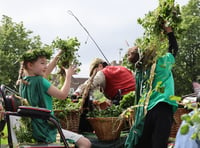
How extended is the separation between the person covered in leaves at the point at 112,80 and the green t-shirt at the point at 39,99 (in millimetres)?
1298

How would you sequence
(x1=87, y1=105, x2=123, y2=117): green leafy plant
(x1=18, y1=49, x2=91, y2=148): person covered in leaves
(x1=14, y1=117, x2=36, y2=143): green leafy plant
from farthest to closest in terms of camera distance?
(x1=87, y1=105, x2=123, y2=117): green leafy plant, (x1=18, y1=49, x2=91, y2=148): person covered in leaves, (x1=14, y1=117, x2=36, y2=143): green leafy plant

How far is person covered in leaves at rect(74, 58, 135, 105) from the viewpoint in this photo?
16.9 ft

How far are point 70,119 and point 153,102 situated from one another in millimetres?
1302

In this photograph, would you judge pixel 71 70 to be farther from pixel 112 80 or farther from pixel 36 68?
pixel 112 80

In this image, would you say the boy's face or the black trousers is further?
the boy's face

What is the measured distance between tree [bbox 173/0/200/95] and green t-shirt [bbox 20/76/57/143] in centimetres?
2767

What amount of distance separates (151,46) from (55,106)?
1670 millimetres

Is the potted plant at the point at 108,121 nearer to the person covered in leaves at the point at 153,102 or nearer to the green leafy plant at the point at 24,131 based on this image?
the person covered in leaves at the point at 153,102

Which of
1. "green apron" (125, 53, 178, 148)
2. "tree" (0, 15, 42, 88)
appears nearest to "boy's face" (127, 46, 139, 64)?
"green apron" (125, 53, 178, 148)

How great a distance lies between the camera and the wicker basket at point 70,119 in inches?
183

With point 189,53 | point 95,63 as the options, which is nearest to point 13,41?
point 189,53

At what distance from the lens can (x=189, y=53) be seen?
1271 inches

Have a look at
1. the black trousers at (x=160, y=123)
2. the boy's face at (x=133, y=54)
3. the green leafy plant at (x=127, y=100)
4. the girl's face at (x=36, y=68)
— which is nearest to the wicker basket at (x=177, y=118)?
the green leafy plant at (x=127, y=100)

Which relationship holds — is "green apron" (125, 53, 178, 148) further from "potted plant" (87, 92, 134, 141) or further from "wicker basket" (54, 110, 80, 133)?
"wicker basket" (54, 110, 80, 133)
